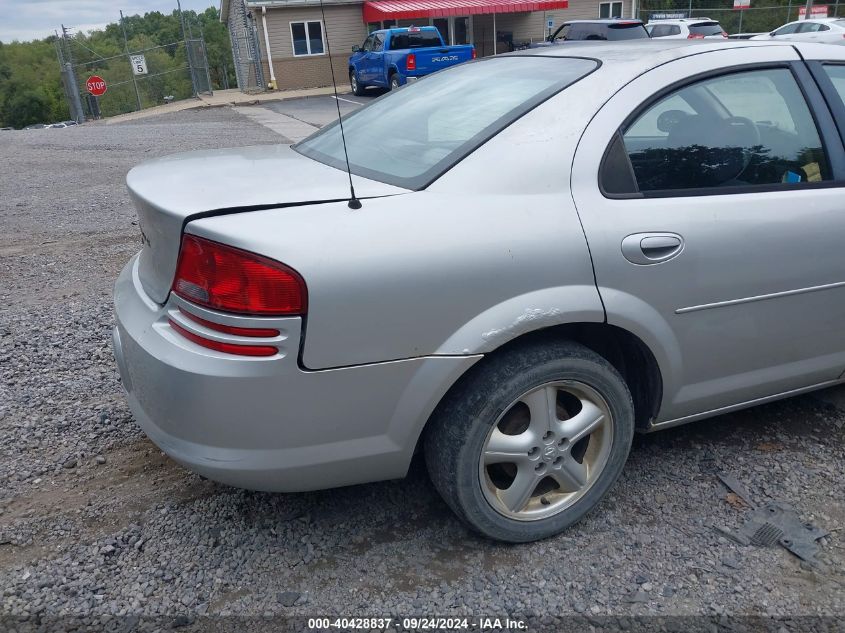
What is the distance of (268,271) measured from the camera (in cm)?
196

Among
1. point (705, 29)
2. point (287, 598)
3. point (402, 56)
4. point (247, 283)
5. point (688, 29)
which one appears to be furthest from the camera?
point (705, 29)

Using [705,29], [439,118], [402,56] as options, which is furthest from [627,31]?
[439,118]

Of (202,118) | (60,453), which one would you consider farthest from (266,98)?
(60,453)

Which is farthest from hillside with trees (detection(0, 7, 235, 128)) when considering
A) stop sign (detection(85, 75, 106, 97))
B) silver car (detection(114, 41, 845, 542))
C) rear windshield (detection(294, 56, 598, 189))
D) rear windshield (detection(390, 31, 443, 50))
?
silver car (detection(114, 41, 845, 542))

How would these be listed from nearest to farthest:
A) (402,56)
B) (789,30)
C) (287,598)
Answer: (287,598) < (402,56) < (789,30)

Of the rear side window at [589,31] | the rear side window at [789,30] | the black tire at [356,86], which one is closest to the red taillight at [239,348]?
the rear side window at [589,31]

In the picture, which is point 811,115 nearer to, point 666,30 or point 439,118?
point 439,118

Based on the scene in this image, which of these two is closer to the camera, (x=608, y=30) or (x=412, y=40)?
(x=608, y=30)

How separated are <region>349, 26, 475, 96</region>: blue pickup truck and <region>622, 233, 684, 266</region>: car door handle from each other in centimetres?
1788

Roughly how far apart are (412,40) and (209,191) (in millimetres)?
20864

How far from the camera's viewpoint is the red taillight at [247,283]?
77.3 inches

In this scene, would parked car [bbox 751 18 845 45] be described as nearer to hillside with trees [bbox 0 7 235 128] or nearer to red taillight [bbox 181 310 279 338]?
red taillight [bbox 181 310 279 338]

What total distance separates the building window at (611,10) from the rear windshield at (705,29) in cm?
1039

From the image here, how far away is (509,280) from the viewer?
217 centimetres
